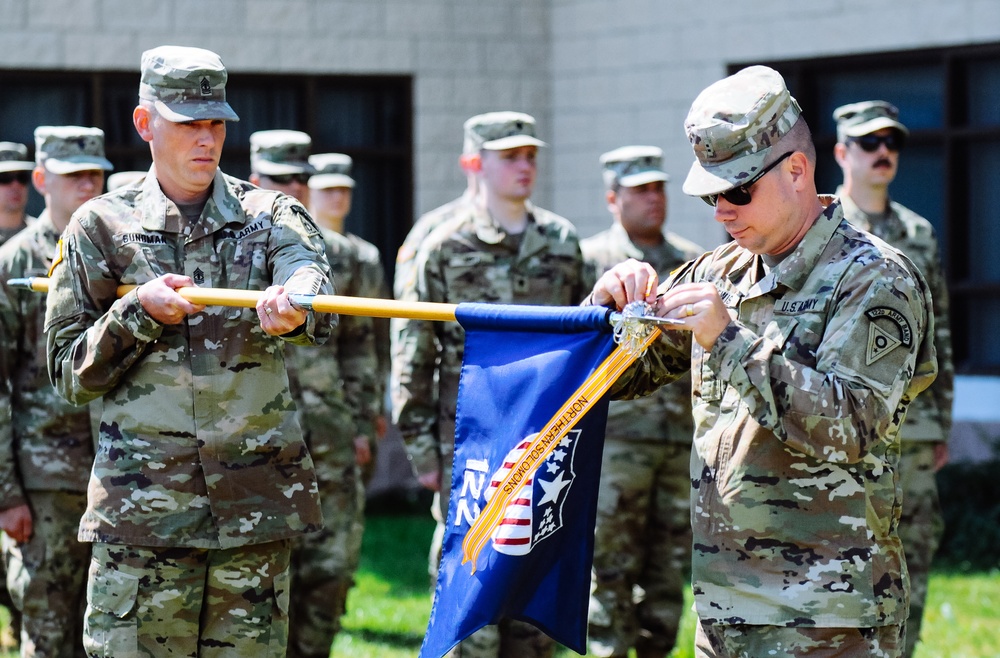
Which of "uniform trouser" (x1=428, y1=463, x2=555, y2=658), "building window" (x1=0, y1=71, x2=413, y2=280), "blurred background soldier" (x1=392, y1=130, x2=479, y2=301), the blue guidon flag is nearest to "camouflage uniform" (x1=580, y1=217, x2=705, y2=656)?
"uniform trouser" (x1=428, y1=463, x2=555, y2=658)

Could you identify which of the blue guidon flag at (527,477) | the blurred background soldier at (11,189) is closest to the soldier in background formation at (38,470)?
the blurred background soldier at (11,189)

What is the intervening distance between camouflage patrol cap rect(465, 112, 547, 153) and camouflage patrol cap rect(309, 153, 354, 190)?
86.9 inches

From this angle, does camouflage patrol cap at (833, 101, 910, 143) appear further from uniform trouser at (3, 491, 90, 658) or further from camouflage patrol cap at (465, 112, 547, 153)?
uniform trouser at (3, 491, 90, 658)

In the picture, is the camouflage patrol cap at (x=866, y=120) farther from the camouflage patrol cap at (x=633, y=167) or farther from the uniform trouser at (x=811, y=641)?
the uniform trouser at (x=811, y=641)

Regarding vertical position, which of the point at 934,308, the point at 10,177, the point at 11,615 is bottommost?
the point at 11,615

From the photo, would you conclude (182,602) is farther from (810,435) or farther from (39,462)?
(810,435)

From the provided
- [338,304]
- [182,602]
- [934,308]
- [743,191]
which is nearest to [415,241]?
[934,308]

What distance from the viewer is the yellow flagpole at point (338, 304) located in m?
4.27

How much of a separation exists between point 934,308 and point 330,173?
4.12 metres

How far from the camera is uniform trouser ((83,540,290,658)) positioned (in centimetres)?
462

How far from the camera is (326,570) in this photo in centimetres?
739

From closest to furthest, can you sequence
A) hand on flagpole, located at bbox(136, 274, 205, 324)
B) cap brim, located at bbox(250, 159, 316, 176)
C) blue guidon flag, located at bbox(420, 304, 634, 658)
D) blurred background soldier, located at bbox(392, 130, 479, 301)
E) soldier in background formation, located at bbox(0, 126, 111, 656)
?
1. blue guidon flag, located at bbox(420, 304, 634, 658)
2. hand on flagpole, located at bbox(136, 274, 205, 324)
3. soldier in background formation, located at bbox(0, 126, 111, 656)
4. blurred background soldier, located at bbox(392, 130, 479, 301)
5. cap brim, located at bbox(250, 159, 316, 176)

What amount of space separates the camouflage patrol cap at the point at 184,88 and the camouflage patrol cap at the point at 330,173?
14.7 ft

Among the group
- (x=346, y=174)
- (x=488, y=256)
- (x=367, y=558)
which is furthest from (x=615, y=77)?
(x=488, y=256)
